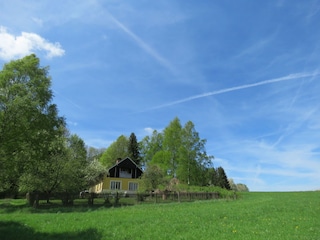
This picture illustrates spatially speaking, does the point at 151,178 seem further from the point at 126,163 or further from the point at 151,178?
the point at 126,163

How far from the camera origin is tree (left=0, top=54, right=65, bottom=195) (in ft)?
49.7

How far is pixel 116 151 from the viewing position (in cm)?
8225

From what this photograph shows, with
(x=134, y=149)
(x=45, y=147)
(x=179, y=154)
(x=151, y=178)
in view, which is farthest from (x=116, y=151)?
(x=45, y=147)

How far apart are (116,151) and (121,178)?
23857 millimetres

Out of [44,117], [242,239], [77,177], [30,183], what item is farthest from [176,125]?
[242,239]

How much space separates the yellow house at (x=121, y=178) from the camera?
189ft

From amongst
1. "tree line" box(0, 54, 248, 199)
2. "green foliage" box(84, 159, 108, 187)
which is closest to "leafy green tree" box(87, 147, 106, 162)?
"tree line" box(0, 54, 248, 199)

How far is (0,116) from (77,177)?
19.0 meters

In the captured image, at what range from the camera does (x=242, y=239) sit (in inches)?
415

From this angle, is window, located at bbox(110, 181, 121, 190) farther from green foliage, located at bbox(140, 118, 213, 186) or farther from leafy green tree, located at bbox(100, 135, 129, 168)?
leafy green tree, located at bbox(100, 135, 129, 168)

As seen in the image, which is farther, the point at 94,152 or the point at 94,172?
the point at 94,152

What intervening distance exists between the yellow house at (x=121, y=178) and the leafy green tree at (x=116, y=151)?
18243 mm

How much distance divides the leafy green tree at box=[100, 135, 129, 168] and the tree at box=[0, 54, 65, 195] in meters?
62.4

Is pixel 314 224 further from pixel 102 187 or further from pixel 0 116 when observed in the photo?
pixel 102 187
